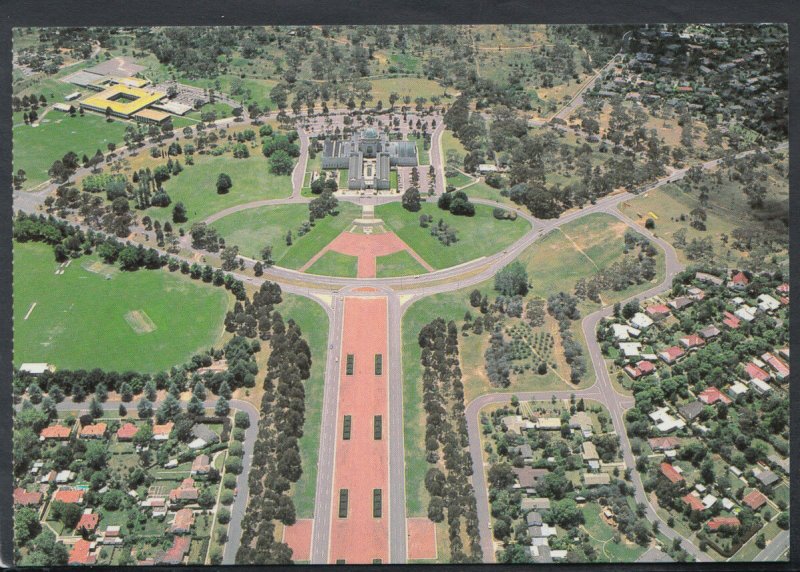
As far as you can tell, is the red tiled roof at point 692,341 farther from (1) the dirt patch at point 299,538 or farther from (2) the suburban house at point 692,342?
(1) the dirt patch at point 299,538

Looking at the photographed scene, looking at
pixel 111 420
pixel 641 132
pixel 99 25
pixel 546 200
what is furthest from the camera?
pixel 641 132

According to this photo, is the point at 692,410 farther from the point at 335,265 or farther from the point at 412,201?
the point at 412,201

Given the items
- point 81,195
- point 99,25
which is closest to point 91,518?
point 99,25

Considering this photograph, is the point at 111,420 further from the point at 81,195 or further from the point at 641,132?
the point at 641,132

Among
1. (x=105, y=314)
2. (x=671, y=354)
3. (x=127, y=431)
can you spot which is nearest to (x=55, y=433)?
(x=127, y=431)

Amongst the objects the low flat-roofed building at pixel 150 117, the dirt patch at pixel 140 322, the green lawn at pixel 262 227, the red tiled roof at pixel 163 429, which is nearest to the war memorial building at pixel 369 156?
the green lawn at pixel 262 227
